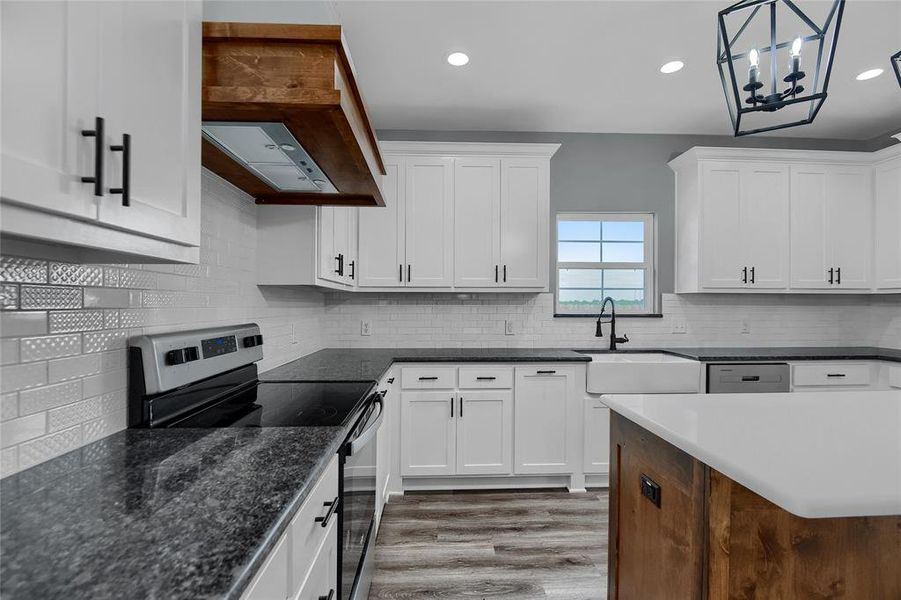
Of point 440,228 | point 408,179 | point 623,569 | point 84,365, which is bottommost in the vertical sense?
point 623,569

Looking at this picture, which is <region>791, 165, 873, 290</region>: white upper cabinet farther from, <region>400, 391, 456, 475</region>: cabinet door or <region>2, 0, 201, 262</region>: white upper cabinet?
<region>2, 0, 201, 262</region>: white upper cabinet

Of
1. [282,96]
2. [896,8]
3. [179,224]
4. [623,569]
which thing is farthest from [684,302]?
[179,224]

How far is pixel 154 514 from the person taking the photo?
28.6 inches

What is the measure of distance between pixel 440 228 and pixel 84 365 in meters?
2.40

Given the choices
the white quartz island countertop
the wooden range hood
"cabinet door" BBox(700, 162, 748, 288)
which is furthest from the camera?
"cabinet door" BBox(700, 162, 748, 288)

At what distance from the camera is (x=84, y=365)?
1.11 metres

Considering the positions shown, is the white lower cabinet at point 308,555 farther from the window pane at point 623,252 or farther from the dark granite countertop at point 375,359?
the window pane at point 623,252

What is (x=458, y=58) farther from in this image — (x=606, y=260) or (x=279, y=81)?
(x=606, y=260)

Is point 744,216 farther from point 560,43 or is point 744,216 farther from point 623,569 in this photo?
point 623,569

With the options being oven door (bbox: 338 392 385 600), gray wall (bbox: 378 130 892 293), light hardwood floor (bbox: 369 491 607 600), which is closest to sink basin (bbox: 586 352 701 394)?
light hardwood floor (bbox: 369 491 607 600)

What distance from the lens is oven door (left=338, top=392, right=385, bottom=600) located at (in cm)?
133

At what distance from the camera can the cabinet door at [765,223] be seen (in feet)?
10.9

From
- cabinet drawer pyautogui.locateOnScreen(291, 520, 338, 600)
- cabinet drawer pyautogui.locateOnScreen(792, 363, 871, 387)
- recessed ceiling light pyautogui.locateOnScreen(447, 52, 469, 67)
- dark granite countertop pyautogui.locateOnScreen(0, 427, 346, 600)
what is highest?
A: recessed ceiling light pyautogui.locateOnScreen(447, 52, 469, 67)

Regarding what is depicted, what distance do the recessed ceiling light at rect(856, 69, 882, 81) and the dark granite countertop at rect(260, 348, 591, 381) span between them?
245 cm
